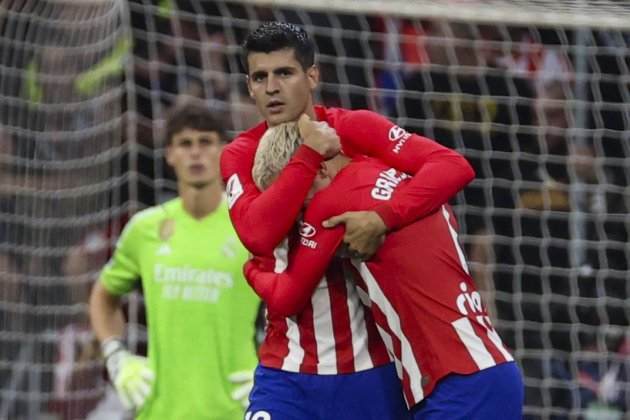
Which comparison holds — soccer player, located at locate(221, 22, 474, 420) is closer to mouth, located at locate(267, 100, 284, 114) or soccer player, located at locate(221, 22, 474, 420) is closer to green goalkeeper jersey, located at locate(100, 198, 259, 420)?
mouth, located at locate(267, 100, 284, 114)

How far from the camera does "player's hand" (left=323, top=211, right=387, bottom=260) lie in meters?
3.85

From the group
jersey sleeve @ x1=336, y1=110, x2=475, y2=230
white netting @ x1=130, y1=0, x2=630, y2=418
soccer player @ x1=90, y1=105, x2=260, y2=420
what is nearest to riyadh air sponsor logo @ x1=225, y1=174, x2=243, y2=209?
jersey sleeve @ x1=336, y1=110, x2=475, y2=230

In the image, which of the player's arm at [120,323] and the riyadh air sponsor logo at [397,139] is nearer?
the riyadh air sponsor logo at [397,139]

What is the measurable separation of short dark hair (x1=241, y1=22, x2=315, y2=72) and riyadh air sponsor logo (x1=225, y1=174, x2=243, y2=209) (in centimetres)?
36

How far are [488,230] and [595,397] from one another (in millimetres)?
954

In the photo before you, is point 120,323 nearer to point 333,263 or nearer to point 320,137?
point 333,263

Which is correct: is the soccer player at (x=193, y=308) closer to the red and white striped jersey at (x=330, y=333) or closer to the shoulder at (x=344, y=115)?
the red and white striped jersey at (x=330, y=333)

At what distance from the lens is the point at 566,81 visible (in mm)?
7324

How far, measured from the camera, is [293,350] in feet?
13.8

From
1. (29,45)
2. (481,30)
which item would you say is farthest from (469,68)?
(29,45)

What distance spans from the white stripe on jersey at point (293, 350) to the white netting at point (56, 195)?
A: 102 inches

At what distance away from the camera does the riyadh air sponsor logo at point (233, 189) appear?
4.10m

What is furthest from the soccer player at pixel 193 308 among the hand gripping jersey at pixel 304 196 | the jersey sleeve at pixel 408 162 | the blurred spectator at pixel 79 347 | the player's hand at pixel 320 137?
the player's hand at pixel 320 137

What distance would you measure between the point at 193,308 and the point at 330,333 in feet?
4.73
